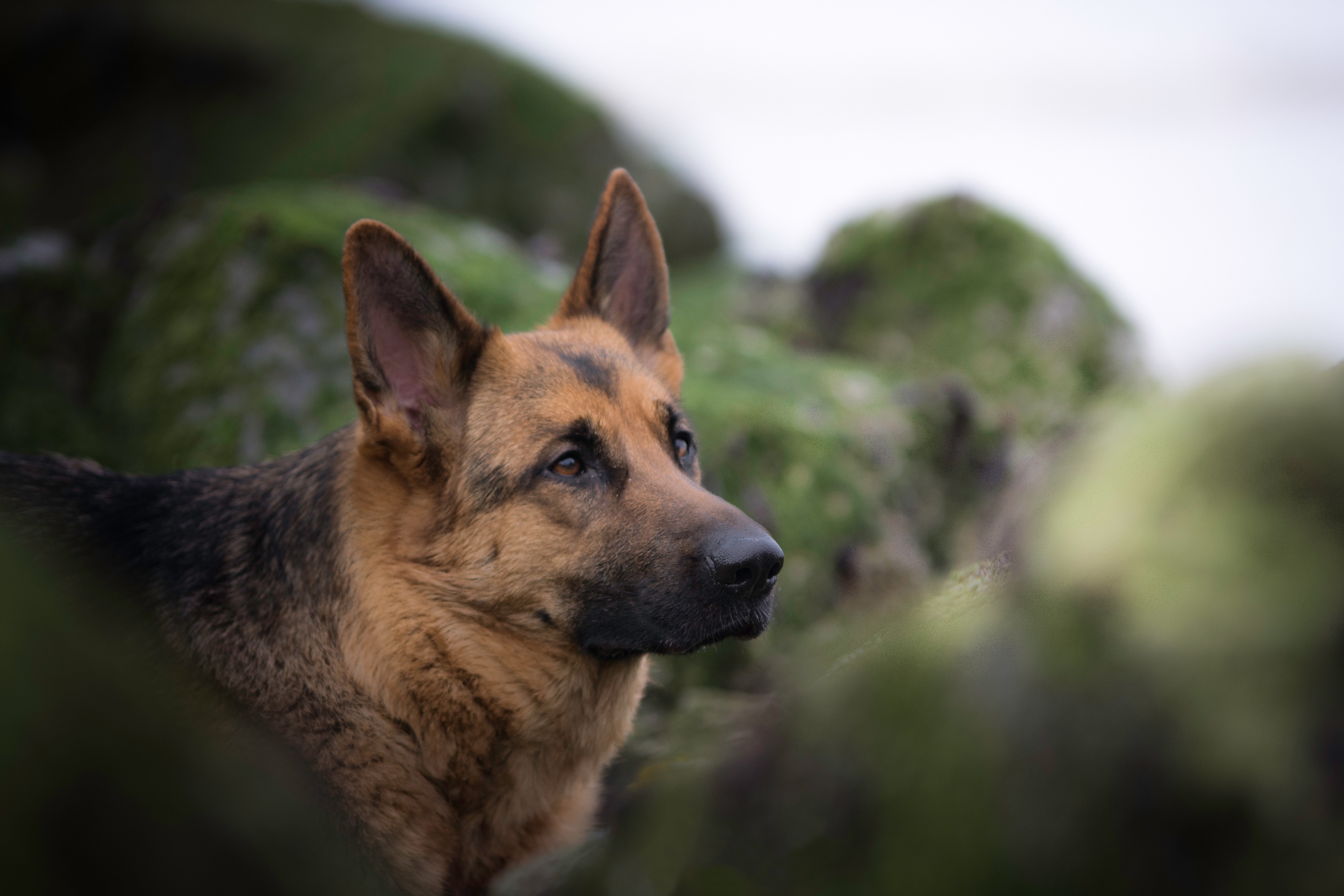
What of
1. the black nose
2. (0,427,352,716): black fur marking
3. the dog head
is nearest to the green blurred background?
(0,427,352,716): black fur marking

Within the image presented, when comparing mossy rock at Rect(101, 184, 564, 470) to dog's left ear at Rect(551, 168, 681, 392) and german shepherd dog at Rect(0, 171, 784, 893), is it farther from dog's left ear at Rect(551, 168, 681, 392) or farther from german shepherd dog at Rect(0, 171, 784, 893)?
german shepherd dog at Rect(0, 171, 784, 893)

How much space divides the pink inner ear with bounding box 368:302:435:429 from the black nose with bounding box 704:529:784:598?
1555mm

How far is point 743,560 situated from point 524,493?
1.08m

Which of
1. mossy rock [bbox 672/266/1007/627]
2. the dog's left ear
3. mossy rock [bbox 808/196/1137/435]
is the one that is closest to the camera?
the dog's left ear

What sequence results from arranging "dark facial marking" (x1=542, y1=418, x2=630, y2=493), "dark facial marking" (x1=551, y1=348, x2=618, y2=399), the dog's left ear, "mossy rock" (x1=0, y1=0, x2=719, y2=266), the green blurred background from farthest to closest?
"mossy rock" (x1=0, y1=0, x2=719, y2=266), the dog's left ear, "dark facial marking" (x1=551, y1=348, x2=618, y2=399), "dark facial marking" (x1=542, y1=418, x2=630, y2=493), the green blurred background

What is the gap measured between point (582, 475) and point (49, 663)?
2.57 meters

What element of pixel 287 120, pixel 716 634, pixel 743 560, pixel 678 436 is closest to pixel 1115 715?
pixel 743 560

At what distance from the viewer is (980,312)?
382 inches

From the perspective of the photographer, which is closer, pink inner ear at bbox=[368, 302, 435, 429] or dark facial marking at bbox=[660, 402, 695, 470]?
pink inner ear at bbox=[368, 302, 435, 429]

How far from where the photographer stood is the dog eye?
3920 mm

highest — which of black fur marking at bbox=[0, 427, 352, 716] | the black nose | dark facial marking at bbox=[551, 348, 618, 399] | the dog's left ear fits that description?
the dog's left ear

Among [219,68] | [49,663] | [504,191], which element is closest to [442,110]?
[504,191]

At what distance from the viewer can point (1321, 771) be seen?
1.33 metres

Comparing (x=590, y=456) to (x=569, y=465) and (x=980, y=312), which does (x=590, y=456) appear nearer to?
(x=569, y=465)
